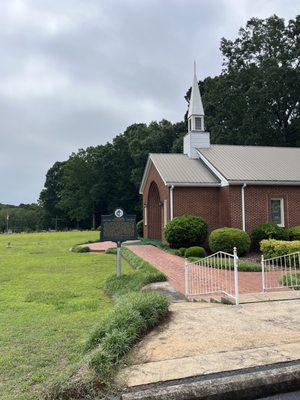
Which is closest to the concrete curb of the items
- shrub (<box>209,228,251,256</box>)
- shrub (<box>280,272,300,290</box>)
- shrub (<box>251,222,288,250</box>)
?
shrub (<box>280,272,300,290</box>)

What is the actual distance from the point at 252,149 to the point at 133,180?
25.7 m

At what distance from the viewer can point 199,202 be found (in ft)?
62.7

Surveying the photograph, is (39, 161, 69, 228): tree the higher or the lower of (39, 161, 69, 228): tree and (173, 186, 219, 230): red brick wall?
the higher

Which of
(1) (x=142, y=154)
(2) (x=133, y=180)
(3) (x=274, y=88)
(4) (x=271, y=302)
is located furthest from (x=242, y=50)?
(4) (x=271, y=302)

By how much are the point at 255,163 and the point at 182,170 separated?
13.5ft

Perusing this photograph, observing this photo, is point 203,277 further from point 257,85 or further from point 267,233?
point 257,85

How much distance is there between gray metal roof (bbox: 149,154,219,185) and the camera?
1898cm

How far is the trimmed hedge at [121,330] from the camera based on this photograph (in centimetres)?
428

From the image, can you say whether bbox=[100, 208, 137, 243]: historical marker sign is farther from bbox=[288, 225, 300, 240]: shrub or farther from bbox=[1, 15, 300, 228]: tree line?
bbox=[1, 15, 300, 228]: tree line

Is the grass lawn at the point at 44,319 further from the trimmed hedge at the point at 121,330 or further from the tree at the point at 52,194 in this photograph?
the tree at the point at 52,194

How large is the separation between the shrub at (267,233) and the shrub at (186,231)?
92.3 inches

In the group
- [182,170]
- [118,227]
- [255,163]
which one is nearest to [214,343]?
[118,227]

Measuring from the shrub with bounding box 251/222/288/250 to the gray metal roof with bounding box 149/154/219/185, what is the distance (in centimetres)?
326

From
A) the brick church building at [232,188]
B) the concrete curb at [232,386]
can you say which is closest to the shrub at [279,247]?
the brick church building at [232,188]
